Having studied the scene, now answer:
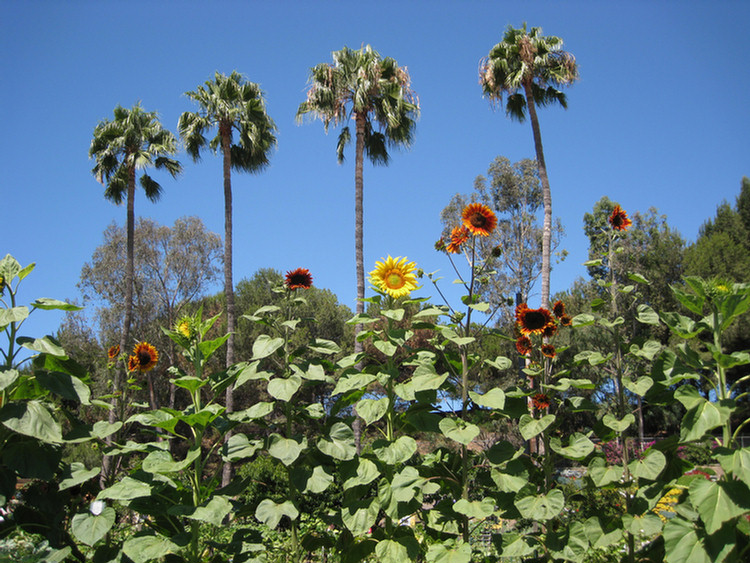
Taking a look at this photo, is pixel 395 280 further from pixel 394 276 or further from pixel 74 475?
pixel 74 475

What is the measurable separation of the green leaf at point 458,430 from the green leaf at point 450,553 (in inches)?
19.2

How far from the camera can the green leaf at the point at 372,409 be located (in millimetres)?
2798

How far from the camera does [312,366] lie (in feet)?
9.93

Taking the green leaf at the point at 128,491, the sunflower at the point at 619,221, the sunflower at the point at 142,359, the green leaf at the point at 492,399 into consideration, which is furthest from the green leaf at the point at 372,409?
the sunflower at the point at 619,221

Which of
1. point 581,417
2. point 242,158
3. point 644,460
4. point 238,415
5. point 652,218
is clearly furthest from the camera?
point 652,218

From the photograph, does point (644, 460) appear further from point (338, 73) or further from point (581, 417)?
point (581, 417)

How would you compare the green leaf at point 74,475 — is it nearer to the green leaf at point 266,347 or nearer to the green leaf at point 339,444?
the green leaf at point 266,347

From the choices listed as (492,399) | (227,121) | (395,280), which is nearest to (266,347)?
(395,280)

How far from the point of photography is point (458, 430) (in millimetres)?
2758

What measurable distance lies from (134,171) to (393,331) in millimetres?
15490


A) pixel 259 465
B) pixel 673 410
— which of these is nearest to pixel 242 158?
pixel 259 465

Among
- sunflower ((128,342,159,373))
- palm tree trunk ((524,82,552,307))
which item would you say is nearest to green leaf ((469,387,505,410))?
sunflower ((128,342,159,373))

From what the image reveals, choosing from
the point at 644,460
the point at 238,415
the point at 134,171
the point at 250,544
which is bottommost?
the point at 250,544

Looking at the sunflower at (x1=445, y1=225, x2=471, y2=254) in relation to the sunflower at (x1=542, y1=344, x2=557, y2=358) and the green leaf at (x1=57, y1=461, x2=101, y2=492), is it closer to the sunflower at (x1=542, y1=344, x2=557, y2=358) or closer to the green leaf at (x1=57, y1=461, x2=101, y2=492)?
the sunflower at (x1=542, y1=344, x2=557, y2=358)
